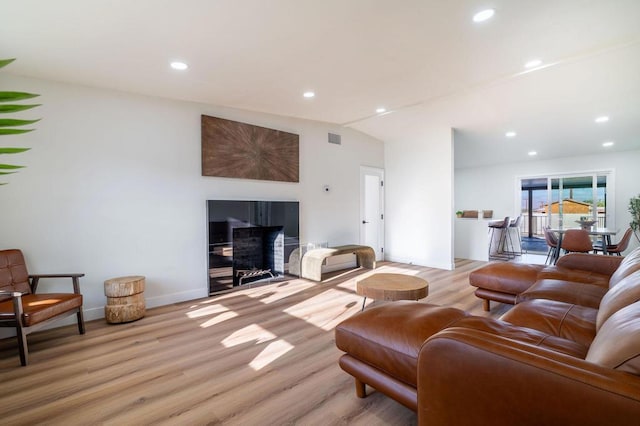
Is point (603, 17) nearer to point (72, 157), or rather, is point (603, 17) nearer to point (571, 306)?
point (571, 306)

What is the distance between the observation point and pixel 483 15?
234cm

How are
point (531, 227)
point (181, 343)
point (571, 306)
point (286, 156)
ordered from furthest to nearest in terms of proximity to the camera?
point (531, 227), point (286, 156), point (181, 343), point (571, 306)

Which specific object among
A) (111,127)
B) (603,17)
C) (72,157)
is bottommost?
(72,157)

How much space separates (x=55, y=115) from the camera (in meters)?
3.13

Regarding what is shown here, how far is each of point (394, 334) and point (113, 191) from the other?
3404 mm

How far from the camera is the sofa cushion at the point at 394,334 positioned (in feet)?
5.11

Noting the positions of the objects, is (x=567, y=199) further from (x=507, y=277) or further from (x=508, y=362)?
(x=508, y=362)

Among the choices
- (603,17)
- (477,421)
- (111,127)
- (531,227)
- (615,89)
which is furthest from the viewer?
(531,227)

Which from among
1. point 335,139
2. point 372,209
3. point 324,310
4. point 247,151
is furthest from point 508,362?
point 372,209

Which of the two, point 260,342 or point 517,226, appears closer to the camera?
point 260,342

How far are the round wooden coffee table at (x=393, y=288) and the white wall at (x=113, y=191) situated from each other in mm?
2320

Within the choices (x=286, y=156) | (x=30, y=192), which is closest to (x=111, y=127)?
(x=30, y=192)

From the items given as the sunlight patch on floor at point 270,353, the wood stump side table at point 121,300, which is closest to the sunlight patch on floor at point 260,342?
the sunlight patch on floor at point 270,353

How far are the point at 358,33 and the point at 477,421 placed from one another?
8.75 feet
